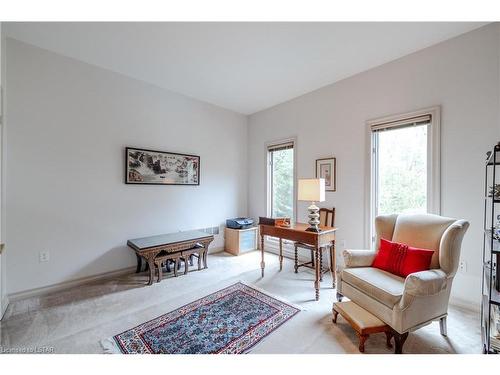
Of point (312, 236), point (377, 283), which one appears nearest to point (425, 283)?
point (377, 283)

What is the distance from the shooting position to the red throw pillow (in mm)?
1792

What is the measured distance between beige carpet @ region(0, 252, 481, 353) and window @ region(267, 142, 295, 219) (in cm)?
134

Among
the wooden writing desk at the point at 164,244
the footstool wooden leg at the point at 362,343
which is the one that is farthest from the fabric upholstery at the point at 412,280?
the wooden writing desk at the point at 164,244

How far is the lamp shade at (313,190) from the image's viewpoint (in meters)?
2.52

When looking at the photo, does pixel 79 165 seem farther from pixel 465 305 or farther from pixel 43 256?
pixel 465 305

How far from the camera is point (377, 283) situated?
1734 mm

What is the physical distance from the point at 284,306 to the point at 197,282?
118 centimetres

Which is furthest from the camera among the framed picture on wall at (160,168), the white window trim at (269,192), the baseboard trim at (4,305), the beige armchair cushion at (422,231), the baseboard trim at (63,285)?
the white window trim at (269,192)

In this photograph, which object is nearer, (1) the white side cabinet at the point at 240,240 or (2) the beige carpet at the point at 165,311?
(2) the beige carpet at the point at 165,311

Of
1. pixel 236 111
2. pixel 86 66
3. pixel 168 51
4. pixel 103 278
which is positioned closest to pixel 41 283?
pixel 103 278

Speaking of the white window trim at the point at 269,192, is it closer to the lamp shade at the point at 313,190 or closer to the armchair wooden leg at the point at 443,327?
the lamp shade at the point at 313,190

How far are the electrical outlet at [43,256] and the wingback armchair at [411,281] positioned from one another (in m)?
3.22

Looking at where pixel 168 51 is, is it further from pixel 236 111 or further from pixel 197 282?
pixel 197 282

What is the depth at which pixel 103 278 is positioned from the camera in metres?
2.82
